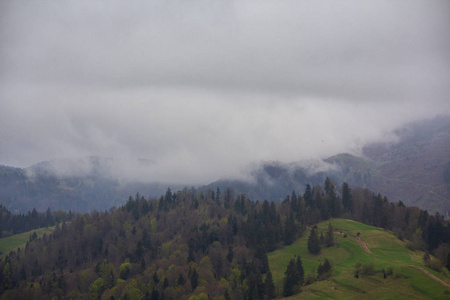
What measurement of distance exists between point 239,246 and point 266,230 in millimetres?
15850

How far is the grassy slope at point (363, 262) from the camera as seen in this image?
4345 inches

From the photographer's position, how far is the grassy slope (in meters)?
110

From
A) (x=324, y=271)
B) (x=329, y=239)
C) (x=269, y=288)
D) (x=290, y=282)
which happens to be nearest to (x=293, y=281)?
(x=290, y=282)

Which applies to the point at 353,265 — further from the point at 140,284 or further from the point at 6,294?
the point at 6,294

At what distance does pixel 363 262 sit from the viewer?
137750 mm

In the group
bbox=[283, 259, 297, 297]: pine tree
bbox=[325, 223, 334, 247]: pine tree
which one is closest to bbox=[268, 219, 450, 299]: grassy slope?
bbox=[325, 223, 334, 247]: pine tree

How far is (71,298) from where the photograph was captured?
179 metres

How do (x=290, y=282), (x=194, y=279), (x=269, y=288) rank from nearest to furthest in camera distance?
(x=290, y=282) < (x=269, y=288) < (x=194, y=279)

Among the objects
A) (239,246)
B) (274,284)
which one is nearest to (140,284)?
(239,246)

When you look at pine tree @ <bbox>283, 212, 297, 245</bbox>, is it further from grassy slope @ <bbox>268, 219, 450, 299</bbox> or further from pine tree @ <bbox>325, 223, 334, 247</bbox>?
pine tree @ <bbox>325, 223, 334, 247</bbox>

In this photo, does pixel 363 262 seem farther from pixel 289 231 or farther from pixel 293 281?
pixel 289 231

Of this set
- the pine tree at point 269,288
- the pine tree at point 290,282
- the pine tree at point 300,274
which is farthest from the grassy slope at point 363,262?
the pine tree at point 290,282

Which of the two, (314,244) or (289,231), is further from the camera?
(289,231)

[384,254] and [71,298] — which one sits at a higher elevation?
[384,254]
